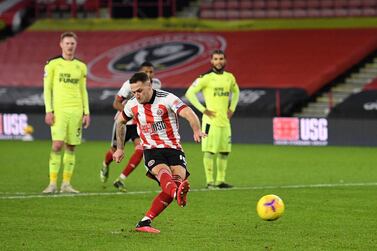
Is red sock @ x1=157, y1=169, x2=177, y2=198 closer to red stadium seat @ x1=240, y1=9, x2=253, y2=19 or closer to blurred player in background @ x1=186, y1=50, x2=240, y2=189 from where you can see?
blurred player in background @ x1=186, y1=50, x2=240, y2=189

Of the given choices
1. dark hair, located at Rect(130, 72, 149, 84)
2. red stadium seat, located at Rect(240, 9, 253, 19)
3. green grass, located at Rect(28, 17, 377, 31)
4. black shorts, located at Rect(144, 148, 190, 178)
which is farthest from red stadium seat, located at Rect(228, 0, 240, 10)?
dark hair, located at Rect(130, 72, 149, 84)

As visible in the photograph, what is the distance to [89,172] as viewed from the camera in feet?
63.8

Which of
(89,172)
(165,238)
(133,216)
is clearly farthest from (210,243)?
(89,172)

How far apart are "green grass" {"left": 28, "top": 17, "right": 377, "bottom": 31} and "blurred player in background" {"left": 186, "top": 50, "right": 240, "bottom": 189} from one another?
16.8 metres

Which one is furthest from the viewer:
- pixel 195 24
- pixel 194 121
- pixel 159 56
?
pixel 195 24

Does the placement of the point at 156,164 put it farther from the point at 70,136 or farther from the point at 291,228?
the point at 70,136

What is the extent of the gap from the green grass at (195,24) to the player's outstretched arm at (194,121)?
22308 mm

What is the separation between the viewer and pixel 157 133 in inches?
452

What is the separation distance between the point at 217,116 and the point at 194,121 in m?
5.69

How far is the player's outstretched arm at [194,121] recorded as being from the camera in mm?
10680

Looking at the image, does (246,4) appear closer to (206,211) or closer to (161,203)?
(206,211)

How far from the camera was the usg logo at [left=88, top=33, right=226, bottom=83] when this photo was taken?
33125 millimetres

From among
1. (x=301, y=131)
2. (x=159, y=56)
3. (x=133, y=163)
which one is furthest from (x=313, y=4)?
(x=133, y=163)

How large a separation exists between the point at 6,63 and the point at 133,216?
75.8ft
